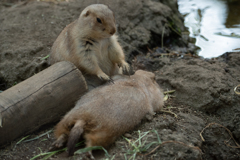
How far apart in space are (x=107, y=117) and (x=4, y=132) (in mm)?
1410

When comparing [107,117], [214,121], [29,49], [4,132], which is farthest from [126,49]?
[4,132]

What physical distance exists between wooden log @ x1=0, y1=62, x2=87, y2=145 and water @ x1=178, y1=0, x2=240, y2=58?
4.21 meters

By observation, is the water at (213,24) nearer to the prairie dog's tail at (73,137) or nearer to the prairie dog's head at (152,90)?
the prairie dog's head at (152,90)

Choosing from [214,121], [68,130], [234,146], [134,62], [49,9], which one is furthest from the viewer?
[49,9]

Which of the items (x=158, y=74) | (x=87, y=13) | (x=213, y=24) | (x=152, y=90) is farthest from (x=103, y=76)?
(x=213, y=24)

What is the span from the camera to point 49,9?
7121mm

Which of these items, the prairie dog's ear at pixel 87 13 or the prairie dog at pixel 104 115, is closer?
the prairie dog at pixel 104 115

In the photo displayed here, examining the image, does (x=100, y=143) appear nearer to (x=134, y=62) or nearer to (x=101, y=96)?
(x=101, y=96)

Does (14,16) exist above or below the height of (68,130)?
Answer: above

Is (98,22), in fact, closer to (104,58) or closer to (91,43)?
(91,43)

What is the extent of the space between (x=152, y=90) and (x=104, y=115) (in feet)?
4.79

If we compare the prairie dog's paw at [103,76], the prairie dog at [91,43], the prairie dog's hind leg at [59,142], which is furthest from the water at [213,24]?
the prairie dog's hind leg at [59,142]

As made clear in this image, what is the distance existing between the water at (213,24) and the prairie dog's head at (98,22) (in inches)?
141

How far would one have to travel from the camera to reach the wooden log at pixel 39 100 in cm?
372
